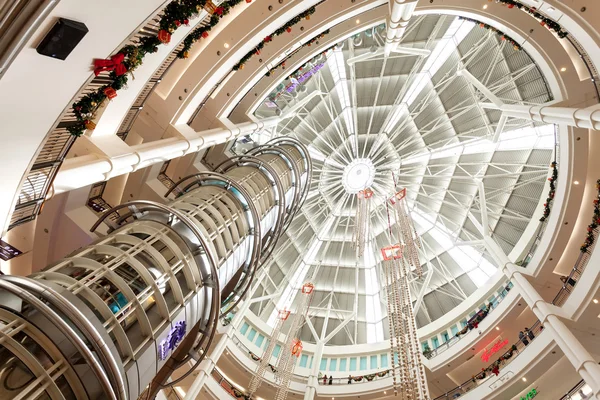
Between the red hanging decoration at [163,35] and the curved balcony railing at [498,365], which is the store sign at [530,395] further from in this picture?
the red hanging decoration at [163,35]

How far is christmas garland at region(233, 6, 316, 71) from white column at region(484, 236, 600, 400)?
1857 cm

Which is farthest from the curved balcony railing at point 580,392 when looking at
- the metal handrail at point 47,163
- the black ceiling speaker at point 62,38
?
the black ceiling speaker at point 62,38

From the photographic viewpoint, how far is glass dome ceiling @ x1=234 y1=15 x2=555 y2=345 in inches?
984

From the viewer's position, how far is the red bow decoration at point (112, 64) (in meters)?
7.63

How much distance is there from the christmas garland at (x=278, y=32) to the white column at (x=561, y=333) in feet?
60.9

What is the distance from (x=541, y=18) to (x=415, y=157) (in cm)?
1428

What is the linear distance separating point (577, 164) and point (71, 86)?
23.2 m

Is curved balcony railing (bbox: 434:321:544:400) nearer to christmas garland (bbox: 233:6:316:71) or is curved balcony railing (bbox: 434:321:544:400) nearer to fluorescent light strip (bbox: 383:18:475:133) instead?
fluorescent light strip (bbox: 383:18:475:133)

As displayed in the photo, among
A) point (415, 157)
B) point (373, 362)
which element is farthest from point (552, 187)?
point (373, 362)

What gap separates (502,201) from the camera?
2831 cm

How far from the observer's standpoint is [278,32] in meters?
17.4

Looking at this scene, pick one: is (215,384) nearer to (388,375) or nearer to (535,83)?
(388,375)

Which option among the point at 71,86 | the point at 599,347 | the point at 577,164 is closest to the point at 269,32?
the point at 71,86

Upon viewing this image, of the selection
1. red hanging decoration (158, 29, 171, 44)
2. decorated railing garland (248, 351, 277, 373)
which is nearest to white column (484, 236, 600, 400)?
decorated railing garland (248, 351, 277, 373)
